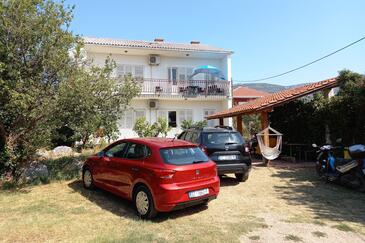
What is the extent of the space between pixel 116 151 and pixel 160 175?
82.1 inches

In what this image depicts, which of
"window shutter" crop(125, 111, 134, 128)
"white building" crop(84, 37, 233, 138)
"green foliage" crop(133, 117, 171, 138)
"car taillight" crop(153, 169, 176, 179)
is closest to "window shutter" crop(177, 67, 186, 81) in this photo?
"white building" crop(84, 37, 233, 138)

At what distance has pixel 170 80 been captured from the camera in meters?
22.8

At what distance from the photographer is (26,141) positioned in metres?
9.81

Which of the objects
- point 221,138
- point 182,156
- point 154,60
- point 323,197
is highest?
point 154,60

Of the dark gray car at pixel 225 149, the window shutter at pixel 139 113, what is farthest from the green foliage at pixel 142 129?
the dark gray car at pixel 225 149

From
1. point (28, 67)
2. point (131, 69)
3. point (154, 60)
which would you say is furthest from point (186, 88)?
point (28, 67)

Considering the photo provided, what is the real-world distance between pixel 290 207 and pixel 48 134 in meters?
7.98

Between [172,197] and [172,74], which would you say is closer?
[172,197]

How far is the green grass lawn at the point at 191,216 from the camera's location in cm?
514

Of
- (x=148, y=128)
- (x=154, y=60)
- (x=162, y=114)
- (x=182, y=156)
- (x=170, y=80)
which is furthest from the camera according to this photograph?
(x=162, y=114)

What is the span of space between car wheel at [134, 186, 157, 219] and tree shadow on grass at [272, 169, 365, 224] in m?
3.44

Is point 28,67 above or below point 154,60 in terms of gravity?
below

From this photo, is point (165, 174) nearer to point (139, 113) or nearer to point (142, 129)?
point (142, 129)

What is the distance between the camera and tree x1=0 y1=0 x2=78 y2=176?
7.95 metres
